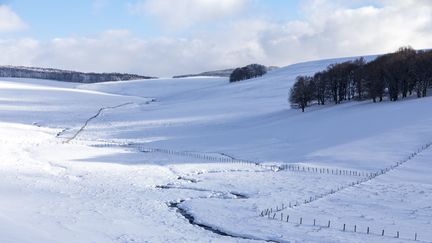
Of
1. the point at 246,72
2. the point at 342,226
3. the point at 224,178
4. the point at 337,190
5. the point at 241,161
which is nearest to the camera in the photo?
the point at 342,226

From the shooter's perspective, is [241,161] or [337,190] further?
[241,161]

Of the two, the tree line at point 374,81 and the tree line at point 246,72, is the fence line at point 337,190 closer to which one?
the tree line at point 374,81

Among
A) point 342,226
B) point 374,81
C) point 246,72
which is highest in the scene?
point 246,72

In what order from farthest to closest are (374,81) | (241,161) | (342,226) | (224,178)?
1. (374,81)
2. (241,161)
3. (224,178)
4. (342,226)

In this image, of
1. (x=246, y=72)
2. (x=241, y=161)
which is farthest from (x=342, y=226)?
(x=246, y=72)

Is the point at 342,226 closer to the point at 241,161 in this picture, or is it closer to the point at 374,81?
the point at 241,161

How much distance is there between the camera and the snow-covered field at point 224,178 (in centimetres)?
2567

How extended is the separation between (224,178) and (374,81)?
121 ft

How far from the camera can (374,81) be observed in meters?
70.2

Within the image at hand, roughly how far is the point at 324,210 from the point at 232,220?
5716mm

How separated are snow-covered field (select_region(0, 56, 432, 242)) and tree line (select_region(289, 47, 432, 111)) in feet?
12.8

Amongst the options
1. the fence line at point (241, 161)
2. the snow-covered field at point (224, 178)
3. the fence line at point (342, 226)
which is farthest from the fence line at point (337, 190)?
the fence line at point (241, 161)

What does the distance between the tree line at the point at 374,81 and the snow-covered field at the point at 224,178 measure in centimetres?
392

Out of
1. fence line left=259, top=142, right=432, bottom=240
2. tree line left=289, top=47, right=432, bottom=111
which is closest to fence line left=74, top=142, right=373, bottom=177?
fence line left=259, top=142, right=432, bottom=240
